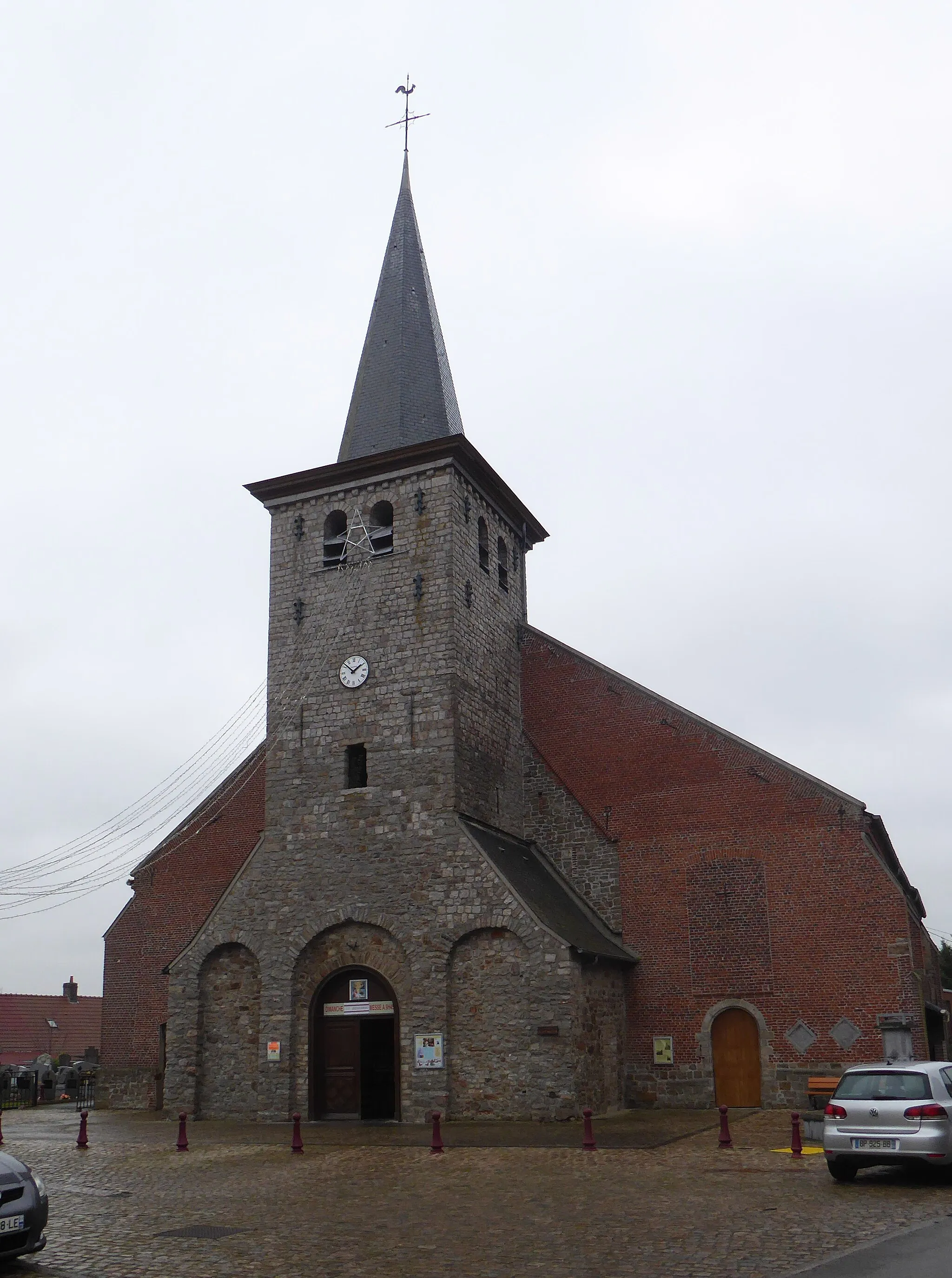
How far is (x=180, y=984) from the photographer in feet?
80.4

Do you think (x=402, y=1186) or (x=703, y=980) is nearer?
(x=402, y=1186)

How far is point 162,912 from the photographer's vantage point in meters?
29.8

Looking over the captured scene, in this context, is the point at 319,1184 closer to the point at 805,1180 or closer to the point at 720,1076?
the point at 805,1180

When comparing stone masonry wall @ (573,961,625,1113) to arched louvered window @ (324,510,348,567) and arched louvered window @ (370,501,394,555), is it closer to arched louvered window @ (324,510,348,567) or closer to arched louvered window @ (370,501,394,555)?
arched louvered window @ (370,501,394,555)

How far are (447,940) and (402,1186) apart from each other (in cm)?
868

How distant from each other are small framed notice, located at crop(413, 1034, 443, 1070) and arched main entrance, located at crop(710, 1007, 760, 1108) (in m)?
5.94

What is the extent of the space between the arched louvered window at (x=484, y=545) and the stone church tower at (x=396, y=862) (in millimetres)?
52

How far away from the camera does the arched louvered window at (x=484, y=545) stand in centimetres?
2772

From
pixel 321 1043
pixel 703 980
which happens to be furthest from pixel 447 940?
pixel 703 980

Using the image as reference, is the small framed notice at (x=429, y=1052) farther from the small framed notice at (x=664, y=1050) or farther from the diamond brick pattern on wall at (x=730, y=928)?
the diamond brick pattern on wall at (x=730, y=928)

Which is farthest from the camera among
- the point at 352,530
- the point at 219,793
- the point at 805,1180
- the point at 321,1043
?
the point at 219,793

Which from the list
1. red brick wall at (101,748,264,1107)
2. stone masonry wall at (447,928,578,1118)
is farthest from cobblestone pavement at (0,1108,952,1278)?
red brick wall at (101,748,264,1107)

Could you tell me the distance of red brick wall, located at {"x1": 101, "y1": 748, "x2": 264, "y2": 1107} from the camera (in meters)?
29.0

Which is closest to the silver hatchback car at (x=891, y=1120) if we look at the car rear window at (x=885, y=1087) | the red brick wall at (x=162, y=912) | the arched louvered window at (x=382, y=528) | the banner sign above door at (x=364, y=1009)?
the car rear window at (x=885, y=1087)
